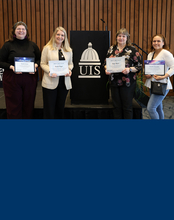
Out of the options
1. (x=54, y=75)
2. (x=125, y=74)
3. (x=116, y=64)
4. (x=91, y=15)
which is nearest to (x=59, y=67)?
(x=54, y=75)

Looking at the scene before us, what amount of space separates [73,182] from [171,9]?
6.87 m

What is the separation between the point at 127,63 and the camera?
287cm

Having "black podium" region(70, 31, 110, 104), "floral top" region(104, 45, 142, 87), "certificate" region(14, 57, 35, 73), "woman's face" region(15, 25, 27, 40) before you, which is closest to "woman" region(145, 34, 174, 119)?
"floral top" region(104, 45, 142, 87)

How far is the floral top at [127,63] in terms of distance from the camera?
2.86 metres

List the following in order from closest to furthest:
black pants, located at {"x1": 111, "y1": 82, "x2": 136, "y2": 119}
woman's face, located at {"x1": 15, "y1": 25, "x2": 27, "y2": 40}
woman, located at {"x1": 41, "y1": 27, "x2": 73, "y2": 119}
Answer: woman's face, located at {"x1": 15, "y1": 25, "x2": 27, "y2": 40} → woman, located at {"x1": 41, "y1": 27, "x2": 73, "y2": 119} → black pants, located at {"x1": 111, "y1": 82, "x2": 136, "y2": 119}

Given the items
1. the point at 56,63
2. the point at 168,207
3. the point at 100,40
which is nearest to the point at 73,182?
the point at 168,207

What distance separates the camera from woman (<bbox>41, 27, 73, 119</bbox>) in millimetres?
2768

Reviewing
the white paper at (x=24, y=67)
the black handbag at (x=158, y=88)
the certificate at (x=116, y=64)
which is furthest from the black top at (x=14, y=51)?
the black handbag at (x=158, y=88)

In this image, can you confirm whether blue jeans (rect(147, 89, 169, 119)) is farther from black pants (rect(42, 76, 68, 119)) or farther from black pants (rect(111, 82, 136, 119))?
black pants (rect(42, 76, 68, 119))

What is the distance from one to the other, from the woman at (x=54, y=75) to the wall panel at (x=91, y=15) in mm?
4093

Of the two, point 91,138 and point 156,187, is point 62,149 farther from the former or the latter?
point 156,187

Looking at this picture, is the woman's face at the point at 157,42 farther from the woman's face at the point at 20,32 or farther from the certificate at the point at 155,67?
the woman's face at the point at 20,32

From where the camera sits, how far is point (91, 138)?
749mm

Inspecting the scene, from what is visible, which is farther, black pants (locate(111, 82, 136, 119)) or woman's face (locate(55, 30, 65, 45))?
black pants (locate(111, 82, 136, 119))
